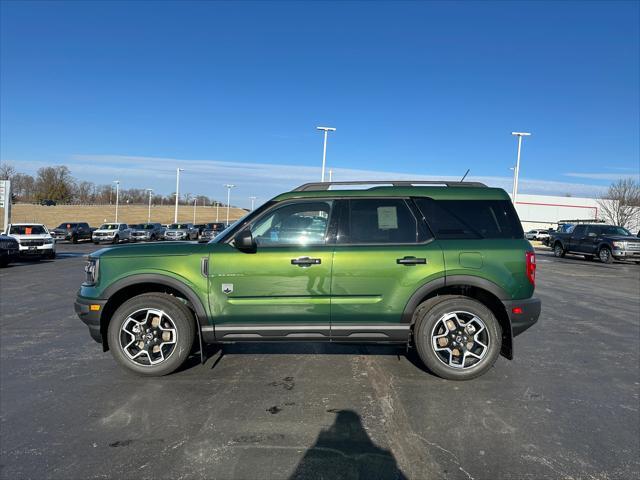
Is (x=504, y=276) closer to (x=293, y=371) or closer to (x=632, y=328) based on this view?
(x=293, y=371)

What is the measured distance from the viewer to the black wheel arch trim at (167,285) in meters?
4.23

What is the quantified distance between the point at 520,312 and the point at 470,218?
1.09m

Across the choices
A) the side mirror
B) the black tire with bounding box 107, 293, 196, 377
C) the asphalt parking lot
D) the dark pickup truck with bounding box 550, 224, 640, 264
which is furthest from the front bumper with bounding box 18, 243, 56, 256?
the dark pickup truck with bounding box 550, 224, 640, 264

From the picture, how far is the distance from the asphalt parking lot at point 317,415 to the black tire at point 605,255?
17.1 meters

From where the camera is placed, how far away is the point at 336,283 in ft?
13.8

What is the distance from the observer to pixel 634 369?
479 cm

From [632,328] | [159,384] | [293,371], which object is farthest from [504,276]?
[632,328]

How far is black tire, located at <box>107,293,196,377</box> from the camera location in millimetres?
4285

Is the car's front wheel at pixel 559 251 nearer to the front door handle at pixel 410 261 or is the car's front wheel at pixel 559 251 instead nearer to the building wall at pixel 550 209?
the front door handle at pixel 410 261

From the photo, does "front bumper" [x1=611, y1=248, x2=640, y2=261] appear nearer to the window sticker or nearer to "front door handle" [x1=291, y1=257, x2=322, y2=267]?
the window sticker

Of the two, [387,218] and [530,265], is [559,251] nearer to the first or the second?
[530,265]

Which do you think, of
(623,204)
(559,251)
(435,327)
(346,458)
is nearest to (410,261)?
(435,327)

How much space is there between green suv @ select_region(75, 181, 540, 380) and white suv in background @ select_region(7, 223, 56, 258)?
16024 millimetres

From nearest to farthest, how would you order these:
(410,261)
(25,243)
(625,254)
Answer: (410,261) → (25,243) → (625,254)
